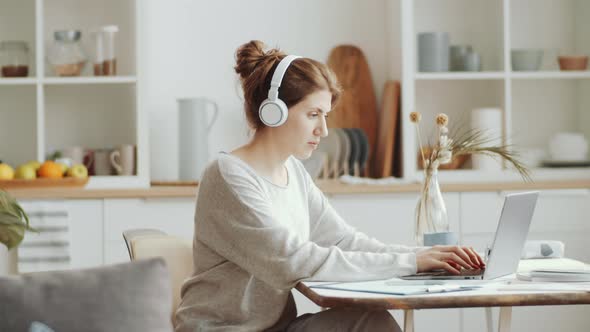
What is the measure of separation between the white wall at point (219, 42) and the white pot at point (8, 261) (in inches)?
34.9

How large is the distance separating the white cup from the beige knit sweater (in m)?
2.27

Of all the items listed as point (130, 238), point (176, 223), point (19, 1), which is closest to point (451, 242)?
point (130, 238)

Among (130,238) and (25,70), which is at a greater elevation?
(25,70)

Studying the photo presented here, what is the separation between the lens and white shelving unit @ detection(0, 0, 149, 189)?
14.5ft

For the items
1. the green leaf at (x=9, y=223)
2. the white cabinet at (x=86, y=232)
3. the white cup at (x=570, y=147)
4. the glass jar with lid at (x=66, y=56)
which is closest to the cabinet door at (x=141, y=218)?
the white cabinet at (x=86, y=232)

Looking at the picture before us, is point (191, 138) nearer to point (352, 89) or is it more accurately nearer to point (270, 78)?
point (352, 89)

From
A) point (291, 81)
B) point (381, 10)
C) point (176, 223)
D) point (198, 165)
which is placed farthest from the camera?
point (381, 10)

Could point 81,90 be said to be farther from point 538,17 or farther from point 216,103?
point 538,17

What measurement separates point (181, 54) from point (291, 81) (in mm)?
2219

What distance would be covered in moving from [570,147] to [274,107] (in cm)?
257

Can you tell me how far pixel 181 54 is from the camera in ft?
14.9

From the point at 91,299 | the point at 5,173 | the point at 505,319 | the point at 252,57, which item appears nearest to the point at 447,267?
the point at 505,319

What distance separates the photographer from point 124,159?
13.9ft

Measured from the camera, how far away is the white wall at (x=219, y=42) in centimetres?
453
